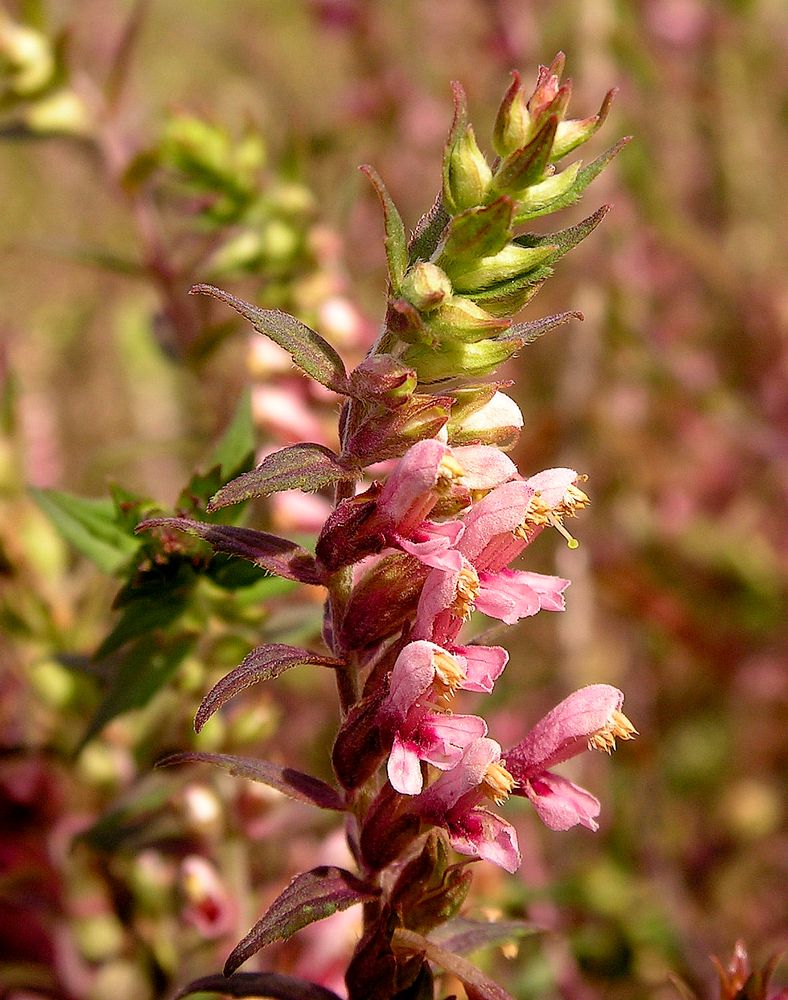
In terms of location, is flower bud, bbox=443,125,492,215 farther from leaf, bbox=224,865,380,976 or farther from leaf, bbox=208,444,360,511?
leaf, bbox=224,865,380,976

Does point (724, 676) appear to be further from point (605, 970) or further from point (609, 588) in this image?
point (605, 970)

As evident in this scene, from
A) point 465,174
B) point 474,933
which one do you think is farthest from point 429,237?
point 474,933

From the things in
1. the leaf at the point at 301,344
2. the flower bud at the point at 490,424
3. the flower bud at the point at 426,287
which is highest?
the flower bud at the point at 426,287

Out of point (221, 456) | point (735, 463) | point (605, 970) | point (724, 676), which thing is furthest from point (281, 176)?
point (735, 463)

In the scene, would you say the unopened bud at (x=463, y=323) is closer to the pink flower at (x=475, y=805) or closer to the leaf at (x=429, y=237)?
the leaf at (x=429, y=237)

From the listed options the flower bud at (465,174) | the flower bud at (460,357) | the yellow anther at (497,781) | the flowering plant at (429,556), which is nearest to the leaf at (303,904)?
the flowering plant at (429,556)

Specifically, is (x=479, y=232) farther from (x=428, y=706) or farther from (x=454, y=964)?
(x=454, y=964)

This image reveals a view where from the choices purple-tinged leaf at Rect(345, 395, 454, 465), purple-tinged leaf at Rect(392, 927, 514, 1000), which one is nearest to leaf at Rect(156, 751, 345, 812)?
purple-tinged leaf at Rect(392, 927, 514, 1000)
